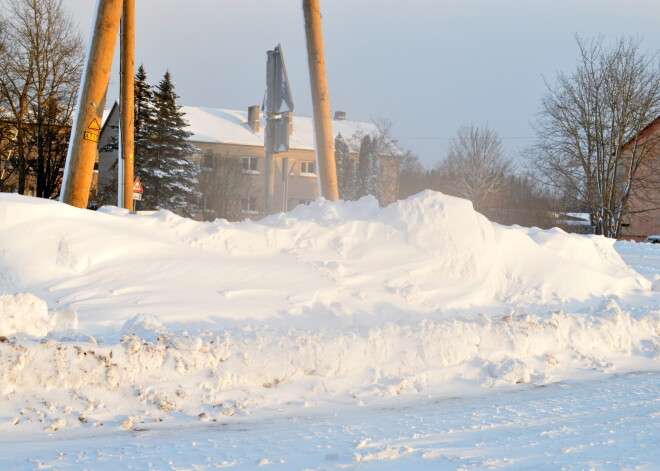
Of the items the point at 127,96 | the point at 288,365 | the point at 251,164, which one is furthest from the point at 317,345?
the point at 251,164

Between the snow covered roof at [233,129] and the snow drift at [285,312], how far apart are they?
5018 centimetres

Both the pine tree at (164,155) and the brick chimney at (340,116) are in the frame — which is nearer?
the pine tree at (164,155)

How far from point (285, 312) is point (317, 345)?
34.4 inches

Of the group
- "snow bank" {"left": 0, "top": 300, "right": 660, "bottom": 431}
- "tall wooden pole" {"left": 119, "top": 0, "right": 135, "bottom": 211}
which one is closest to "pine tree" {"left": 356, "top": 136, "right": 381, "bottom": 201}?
"tall wooden pole" {"left": 119, "top": 0, "right": 135, "bottom": 211}

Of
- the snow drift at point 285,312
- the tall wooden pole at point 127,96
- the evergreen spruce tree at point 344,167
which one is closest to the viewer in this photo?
the snow drift at point 285,312

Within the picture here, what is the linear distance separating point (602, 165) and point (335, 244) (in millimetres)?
29853

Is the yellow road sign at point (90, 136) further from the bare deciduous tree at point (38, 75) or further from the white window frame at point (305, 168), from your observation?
the white window frame at point (305, 168)

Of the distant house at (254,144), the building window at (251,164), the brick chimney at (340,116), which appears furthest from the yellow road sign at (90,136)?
the brick chimney at (340,116)

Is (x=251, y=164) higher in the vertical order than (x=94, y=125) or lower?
higher

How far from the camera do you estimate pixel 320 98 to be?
1077cm

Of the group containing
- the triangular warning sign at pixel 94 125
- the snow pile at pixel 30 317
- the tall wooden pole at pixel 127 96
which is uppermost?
the tall wooden pole at pixel 127 96

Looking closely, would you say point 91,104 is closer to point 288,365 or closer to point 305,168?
point 288,365

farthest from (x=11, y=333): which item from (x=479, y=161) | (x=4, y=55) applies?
(x=479, y=161)

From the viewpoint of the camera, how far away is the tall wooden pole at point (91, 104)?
28.1 ft
